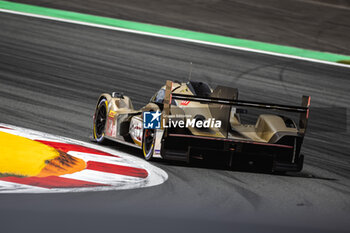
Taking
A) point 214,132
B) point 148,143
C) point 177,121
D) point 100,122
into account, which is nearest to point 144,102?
point 100,122

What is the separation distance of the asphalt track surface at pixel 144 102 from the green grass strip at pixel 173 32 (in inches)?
47.8

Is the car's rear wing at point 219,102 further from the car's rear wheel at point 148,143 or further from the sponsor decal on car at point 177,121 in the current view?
the car's rear wheel at point 148,143

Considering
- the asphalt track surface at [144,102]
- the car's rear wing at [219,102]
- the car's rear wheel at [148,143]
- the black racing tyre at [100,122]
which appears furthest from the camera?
the black racing tyre at [100,122]

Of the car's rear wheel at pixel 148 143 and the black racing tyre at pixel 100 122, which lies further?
the black racing tyre at pixel 100 122

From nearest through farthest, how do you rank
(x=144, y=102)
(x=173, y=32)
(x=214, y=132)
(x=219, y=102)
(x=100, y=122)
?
(x=219, y=102) → (x=214, y=132) → (x=100, y=122) → (x=144, y=102) → (x=173, y=32)

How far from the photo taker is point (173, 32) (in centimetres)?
2344

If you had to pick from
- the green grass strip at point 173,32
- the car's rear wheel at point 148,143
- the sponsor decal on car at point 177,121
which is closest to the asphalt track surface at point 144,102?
the car's rear wheel at point 148,143

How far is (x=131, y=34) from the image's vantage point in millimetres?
22234

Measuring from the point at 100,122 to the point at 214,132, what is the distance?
2523 mm

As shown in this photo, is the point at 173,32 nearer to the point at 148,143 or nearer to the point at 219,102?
the point at 148,143

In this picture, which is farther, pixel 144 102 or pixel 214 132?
pixel 144 102

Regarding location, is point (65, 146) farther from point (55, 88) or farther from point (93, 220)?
point (55, 88)

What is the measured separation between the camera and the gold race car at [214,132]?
28.8ft

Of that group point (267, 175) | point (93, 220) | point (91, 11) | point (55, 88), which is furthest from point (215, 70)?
point (93, 220)
